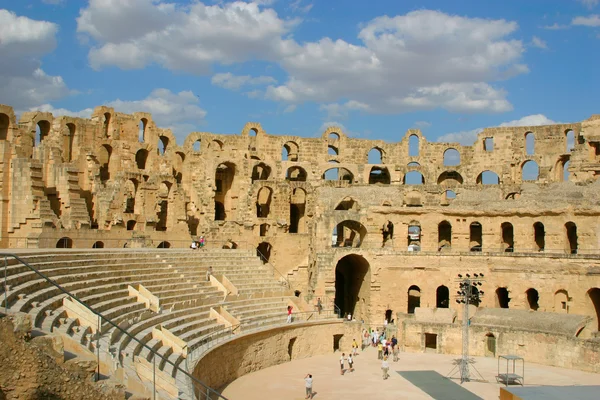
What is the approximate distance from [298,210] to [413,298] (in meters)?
10.6

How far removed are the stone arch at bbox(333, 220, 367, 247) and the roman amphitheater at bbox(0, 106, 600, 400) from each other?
0.80 ft

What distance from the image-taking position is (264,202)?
45.6 m

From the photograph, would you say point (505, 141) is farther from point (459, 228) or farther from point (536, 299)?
point (536, 299)

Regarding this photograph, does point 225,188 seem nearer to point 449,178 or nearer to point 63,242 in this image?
point 449,178

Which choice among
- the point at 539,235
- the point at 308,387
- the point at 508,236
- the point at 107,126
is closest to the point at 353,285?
the point at 508,236

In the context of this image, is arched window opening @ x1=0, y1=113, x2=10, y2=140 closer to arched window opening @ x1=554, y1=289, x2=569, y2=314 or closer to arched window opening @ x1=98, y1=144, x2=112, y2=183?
arched window opening @ x1=98, y1=144, x2=112, y2=183

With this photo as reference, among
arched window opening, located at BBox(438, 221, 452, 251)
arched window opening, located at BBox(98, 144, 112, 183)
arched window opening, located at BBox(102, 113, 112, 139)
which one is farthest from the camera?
arched window opening, located at BBox(98, 144, 112, 183)

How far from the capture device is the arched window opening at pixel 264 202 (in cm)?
4544

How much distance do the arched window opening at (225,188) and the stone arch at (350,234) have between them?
792 centimetres

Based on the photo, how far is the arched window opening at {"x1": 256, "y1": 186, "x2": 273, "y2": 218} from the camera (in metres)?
45.4

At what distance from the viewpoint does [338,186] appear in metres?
42.8

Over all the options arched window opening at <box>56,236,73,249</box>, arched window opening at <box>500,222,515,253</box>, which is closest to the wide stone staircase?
arched window opening at <box>56,236,73,249</box>

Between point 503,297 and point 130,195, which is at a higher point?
point 130,195

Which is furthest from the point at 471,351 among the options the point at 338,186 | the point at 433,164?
the point at 433,164
